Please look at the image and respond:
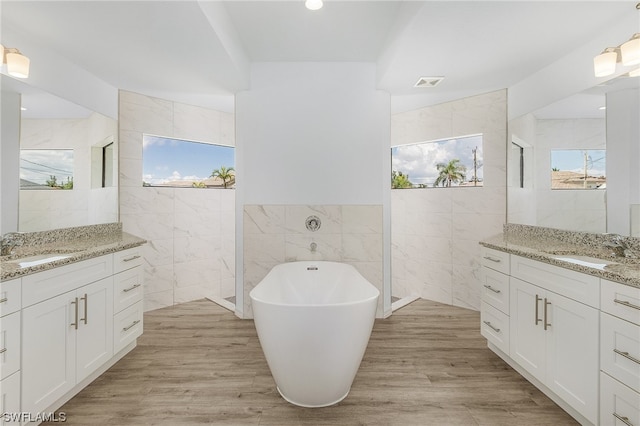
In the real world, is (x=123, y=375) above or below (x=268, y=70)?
below

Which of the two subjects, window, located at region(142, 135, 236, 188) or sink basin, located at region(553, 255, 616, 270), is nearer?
sink basin, located at region(553, 255, 616, 270)

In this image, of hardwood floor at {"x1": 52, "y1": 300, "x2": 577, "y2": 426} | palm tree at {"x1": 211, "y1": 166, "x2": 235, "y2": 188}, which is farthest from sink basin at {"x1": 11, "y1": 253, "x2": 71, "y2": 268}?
palm tree at {"x1": 211, "y1": 166, "x2": 235, "y2": 188}

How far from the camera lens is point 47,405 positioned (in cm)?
151

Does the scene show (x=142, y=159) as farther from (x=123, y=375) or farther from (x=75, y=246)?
(x=123, y=375)

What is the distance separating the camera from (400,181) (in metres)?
3.92

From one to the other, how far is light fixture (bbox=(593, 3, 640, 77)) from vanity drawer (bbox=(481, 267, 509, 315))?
149 centimetres

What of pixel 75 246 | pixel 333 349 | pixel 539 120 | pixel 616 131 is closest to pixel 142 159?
pixel 75 246

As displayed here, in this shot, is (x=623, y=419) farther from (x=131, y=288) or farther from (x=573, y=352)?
(x=131, y=288)

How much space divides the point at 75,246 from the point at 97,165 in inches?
33.7

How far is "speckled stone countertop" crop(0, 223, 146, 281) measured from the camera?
1.48m

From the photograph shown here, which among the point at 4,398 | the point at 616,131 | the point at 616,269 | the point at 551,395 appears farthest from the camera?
the point at 616,131

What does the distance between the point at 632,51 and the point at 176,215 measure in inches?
161

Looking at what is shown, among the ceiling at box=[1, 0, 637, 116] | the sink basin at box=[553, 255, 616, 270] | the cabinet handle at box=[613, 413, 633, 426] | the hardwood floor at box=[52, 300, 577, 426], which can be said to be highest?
the ceiling at box=[1, 0, 637, 116]

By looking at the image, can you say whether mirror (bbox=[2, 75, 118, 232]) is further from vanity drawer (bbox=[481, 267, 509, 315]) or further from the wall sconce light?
vanity drawer (bbox=[481, 267, 509, 315])
